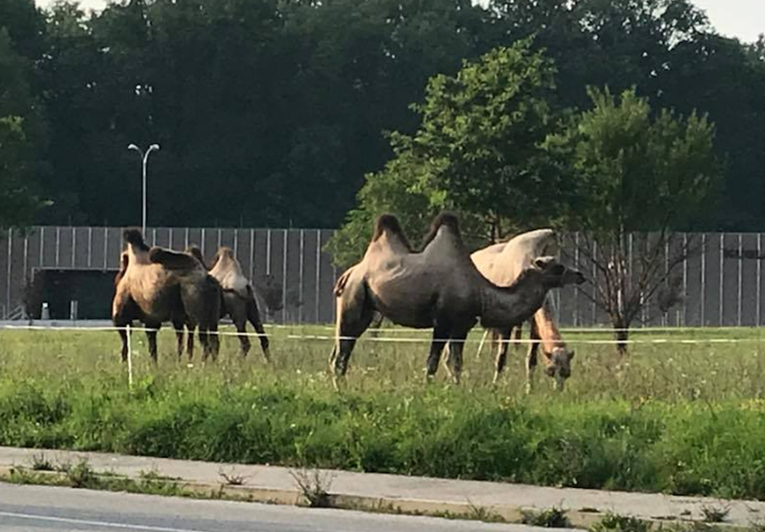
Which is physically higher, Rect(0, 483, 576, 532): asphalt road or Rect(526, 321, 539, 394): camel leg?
Rect(526, 321, 539, 394): camel leg

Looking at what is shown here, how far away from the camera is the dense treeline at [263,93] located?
114 m

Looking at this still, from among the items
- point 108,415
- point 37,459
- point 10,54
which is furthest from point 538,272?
point 10,54

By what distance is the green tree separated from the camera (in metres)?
54.5

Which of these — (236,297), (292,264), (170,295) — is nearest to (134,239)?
(170,295)

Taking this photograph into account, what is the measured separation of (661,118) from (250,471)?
4342 centimetres

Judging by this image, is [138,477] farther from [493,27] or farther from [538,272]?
[493,27]

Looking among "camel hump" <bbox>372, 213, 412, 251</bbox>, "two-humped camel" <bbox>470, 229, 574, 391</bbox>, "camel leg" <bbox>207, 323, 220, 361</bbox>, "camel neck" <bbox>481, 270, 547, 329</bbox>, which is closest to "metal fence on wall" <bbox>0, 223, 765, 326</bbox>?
"camel leg" <bbox>207, 323, 220, 361</bbox>

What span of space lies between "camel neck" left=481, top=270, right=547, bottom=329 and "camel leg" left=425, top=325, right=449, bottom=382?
0.66 meters

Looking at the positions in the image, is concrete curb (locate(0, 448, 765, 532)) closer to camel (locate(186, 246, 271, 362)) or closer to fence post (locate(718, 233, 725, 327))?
camel (locate(186, 246, 271, 362))

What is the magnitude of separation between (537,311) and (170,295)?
7.32m

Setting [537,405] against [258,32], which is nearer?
[537,405]

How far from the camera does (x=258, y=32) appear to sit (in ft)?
390

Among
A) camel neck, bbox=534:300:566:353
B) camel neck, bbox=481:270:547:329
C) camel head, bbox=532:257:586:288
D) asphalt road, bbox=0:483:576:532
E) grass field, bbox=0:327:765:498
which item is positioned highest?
camel head, bbox=532:257:586:288

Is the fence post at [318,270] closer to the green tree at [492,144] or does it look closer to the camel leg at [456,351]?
the green tree at [492,144]
